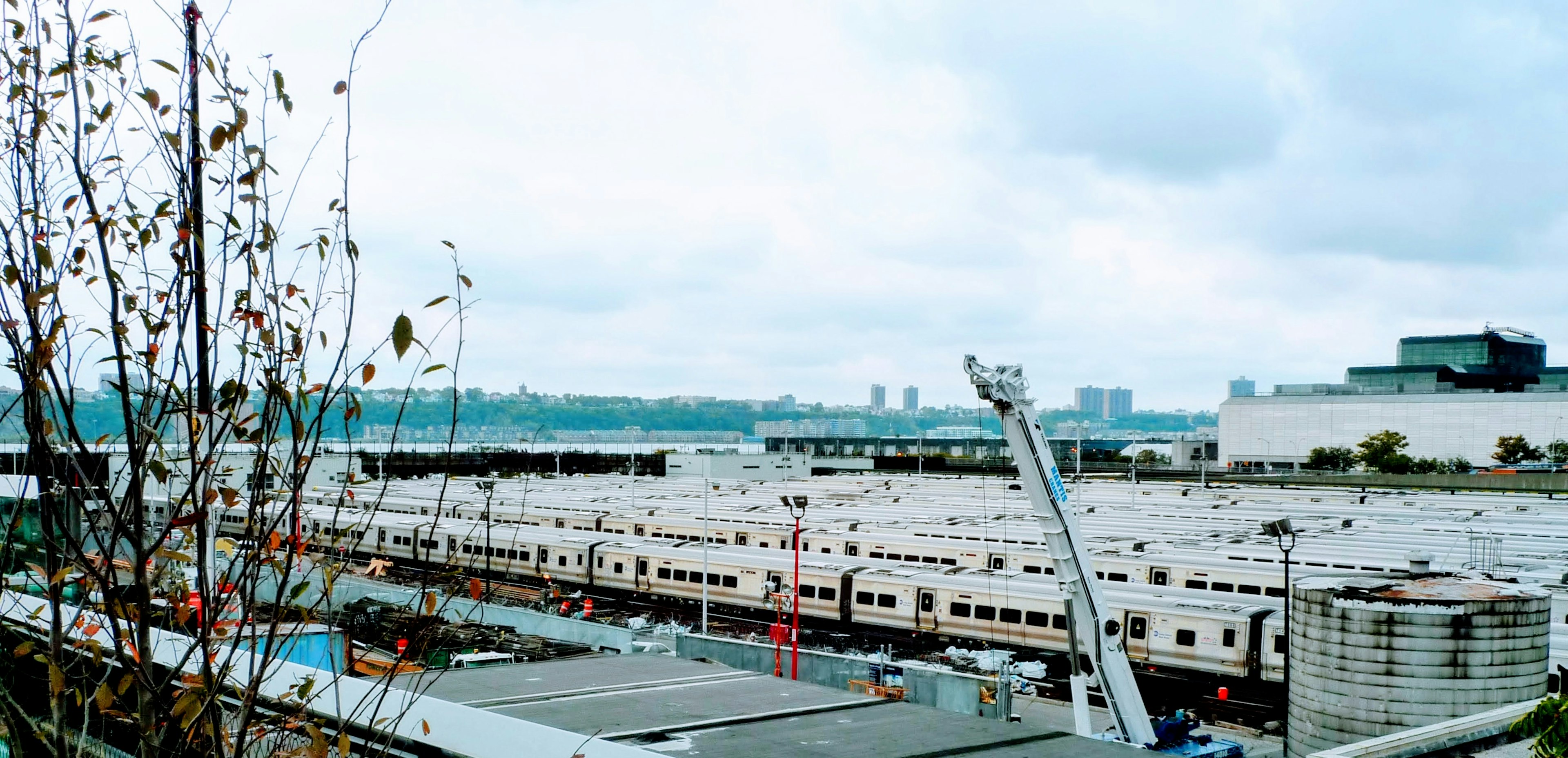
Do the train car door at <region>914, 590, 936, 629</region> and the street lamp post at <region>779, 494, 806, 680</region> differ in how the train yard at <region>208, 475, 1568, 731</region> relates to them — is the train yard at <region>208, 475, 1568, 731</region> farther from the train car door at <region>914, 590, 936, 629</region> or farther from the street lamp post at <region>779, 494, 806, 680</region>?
the street lamp post at <region>779, 494, 806, 680</region>

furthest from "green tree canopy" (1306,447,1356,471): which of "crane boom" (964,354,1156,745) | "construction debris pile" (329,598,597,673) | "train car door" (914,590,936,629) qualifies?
"construction debris pile" (329,598,597,673)

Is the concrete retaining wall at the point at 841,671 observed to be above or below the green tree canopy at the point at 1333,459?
below

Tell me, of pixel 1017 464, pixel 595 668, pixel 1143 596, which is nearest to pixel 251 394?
pixel 595 668

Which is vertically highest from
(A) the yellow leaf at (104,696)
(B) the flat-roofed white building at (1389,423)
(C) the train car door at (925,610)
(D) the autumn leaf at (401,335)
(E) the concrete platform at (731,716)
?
(B) the flat-roofed white building at (1389,423)

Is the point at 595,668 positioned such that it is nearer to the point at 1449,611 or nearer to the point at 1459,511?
the point at 1449,611

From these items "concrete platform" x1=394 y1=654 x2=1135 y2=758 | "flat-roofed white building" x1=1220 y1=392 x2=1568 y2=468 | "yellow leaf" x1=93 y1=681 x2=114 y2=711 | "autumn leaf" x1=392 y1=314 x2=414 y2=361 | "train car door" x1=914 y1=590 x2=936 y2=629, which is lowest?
"train car door" x1=914 y1=590 x2=936 y2=629

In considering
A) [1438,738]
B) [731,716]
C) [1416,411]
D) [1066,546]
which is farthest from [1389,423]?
[731,716]

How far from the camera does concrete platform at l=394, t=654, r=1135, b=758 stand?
9.52m

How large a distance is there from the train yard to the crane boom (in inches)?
300

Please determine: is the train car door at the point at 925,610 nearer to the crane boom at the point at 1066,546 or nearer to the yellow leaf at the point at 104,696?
the crane boom at the point at 1066,546

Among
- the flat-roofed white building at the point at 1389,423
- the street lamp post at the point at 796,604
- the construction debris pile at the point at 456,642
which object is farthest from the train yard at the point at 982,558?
the flat-roofed white building at the point at 1389,423

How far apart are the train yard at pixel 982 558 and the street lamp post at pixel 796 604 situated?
1108 millimetres

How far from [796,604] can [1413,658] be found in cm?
1114

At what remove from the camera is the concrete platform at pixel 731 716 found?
9.52m
